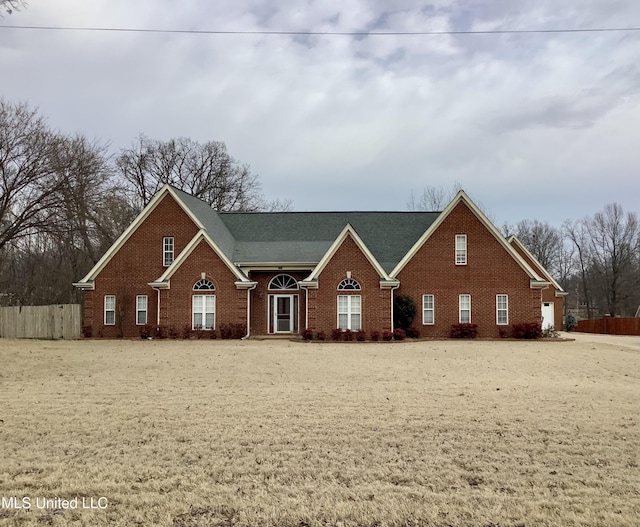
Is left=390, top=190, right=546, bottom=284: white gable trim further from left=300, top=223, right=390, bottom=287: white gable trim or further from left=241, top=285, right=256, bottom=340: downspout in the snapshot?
left=241, top=285, right=256, bottom=340: downspout

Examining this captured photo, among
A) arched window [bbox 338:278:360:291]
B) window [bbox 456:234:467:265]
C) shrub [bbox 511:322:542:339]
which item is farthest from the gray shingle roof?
shrub [bbox 511:322:542:339]

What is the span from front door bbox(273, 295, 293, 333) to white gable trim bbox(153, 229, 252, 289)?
2.66m

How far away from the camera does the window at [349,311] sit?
2912cm

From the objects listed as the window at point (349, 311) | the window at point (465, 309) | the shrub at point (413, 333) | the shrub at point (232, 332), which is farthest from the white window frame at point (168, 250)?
the window at point (465, 309)

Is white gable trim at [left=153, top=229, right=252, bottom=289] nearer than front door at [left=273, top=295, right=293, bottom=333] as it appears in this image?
Yes

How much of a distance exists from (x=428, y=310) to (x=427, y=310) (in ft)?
0.17

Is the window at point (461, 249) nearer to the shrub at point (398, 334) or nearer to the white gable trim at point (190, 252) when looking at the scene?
the shrub at point (398, 334)

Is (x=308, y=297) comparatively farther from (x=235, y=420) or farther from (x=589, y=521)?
(x=589, y=521)

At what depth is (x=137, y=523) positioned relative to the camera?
5.34 metres

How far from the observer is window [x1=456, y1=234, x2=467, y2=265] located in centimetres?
3064

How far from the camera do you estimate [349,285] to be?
29172 mm

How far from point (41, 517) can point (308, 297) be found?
23563mm

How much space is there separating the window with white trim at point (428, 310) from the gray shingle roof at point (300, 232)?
260 centimetres

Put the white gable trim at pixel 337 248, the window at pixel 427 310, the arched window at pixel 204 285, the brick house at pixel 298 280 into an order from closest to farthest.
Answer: the white gable trim at pixel 337 248, the brick house at pixel 298 280, the arched window at pixel 204 285, the window at pixel 427 310
